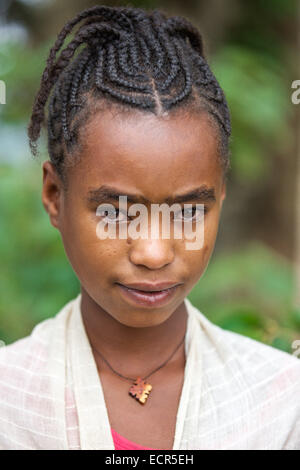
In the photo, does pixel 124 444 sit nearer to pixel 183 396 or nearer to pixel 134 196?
pixel 183 396

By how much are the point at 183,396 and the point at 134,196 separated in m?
0.55

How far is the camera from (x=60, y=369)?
151 cm

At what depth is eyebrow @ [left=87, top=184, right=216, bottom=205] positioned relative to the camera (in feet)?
4.25

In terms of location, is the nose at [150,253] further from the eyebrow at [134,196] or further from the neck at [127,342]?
the neck at [127,342]

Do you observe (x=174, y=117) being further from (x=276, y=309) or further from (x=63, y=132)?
(x=276, y=309)

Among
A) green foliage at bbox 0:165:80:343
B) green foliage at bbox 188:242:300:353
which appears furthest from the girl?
green foliage at bbox 188:242:300:353

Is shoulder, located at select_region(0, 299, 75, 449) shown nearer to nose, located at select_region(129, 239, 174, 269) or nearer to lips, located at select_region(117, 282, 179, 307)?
lips, located at select_region(117, 282, 179, 307)

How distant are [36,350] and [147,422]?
1.19ft

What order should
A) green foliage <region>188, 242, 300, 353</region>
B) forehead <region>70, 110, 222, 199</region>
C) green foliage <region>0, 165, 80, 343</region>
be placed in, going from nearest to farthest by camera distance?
forehead <region>70, 110, 222, 199</region> < green foliage <region>0, 165, 80, 343</region> < green foliage <region>188, 242, 300, 353</region>

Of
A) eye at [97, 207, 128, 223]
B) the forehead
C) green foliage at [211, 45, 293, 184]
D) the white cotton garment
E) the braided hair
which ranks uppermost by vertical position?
green foliage at [211, 45, 293, 184]

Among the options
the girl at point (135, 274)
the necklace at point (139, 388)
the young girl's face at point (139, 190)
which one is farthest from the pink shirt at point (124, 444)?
the young girl's face at point (139, 190)

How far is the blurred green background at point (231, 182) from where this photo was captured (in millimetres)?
2793

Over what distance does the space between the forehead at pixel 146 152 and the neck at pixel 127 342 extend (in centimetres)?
39

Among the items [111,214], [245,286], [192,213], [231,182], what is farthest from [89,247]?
[231,182]
